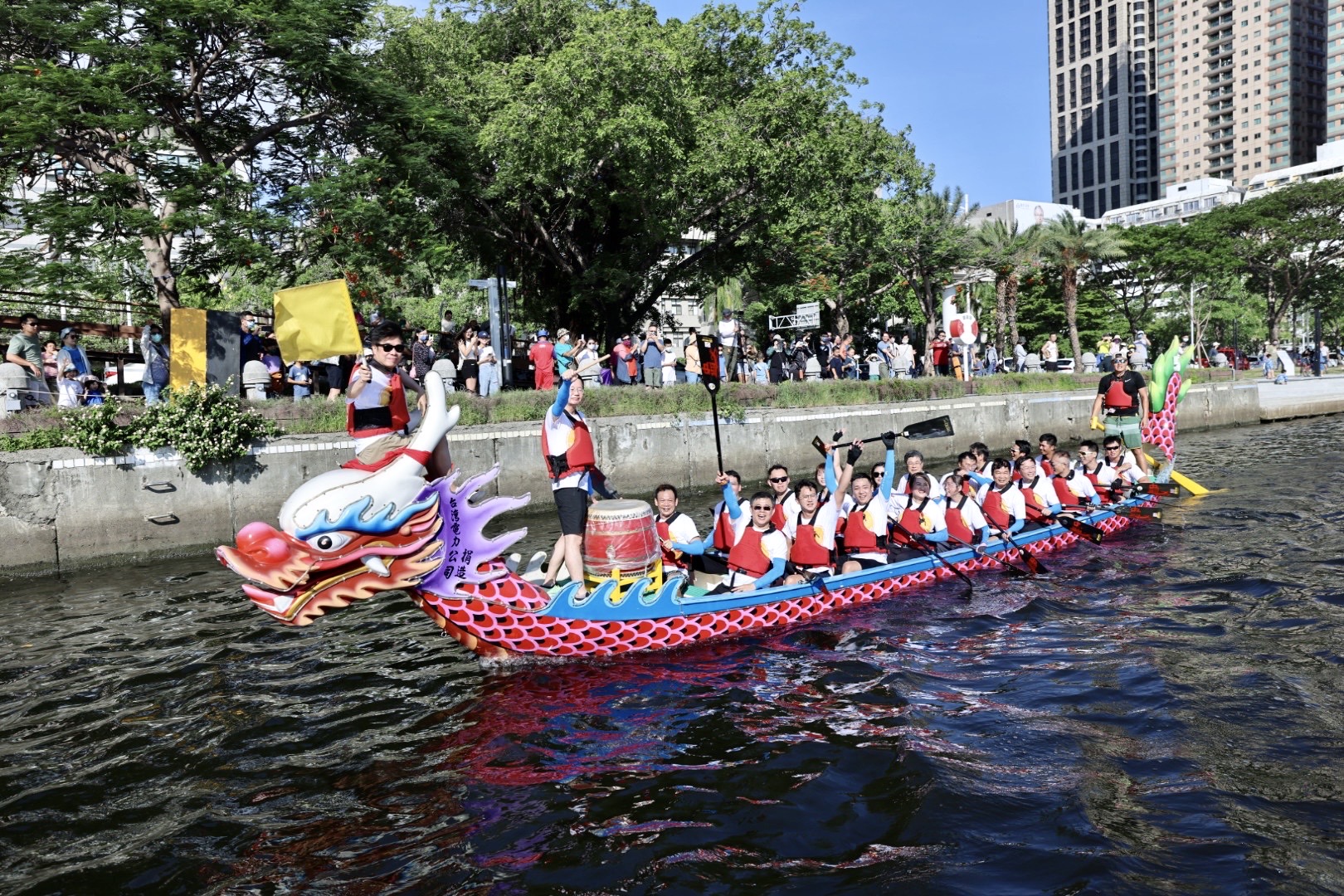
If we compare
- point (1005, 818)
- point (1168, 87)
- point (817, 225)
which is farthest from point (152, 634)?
point (1168, 87)

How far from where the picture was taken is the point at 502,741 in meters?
6.70

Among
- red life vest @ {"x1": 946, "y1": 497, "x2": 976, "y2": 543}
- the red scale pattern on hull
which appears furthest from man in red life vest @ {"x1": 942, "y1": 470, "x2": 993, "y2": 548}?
the red scale pattern on hull

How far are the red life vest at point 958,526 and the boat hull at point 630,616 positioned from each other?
1.24m

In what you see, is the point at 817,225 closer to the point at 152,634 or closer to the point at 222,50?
the point at 222,50

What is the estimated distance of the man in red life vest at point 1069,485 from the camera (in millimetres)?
12453

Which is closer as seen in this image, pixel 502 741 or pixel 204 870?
pixel 204 870

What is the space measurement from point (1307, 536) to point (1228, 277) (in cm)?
4809

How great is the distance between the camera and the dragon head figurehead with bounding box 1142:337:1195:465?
15.6 m

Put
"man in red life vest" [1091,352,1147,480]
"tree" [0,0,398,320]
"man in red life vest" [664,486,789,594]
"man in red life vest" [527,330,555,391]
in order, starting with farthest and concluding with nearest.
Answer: "man in red life vest" [527,330,555,391]
"man in red life vest" [1091,352,1147,480]
"tree" [0,0,398,320]
"man in red life vest" [664,486,789,594]

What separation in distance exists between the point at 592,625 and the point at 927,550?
4445 millimetres

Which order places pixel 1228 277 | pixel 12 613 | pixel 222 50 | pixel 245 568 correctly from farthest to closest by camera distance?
pixel 1228 277 → pixel 222 50 → pixel 12 613 → pixel 245 568

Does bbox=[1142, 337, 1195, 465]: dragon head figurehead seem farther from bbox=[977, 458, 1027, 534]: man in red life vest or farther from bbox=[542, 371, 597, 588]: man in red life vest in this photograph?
bbox=[542, 371, 597, 588]: man in red life vest

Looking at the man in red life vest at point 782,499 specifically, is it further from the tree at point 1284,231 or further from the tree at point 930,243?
the tree at point 1284,231

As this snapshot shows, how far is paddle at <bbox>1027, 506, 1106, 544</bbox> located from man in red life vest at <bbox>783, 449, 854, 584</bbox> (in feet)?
12.5
